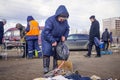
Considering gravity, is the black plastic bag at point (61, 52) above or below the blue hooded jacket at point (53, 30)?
below

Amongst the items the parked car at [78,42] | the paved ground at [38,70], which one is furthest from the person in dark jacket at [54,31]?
the parked car at [78,42]

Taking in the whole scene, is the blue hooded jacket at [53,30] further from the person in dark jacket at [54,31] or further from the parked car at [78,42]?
the parked car at [78,42]

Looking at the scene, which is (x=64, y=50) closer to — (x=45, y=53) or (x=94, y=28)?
(x=45, y=53)

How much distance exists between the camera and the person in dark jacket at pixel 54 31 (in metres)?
7.91

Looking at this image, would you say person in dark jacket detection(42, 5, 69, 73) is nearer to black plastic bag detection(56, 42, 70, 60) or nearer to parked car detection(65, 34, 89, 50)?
black plastic bag detection(56, 42, 70, 60)

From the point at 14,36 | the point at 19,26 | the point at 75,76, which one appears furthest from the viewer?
the point at 14,36

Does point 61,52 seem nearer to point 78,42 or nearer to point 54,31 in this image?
point 54,31

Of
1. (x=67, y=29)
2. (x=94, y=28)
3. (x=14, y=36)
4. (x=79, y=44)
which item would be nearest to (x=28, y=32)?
(x=94, y=28)

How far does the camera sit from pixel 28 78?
7816 mm

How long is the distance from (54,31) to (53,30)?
38 millimetres

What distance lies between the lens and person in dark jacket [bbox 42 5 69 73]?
7.91 metres

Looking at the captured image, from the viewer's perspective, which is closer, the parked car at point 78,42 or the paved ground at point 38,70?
the paved ground at point 38,70

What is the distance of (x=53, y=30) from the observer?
317 inches

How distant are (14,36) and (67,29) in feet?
66.4
